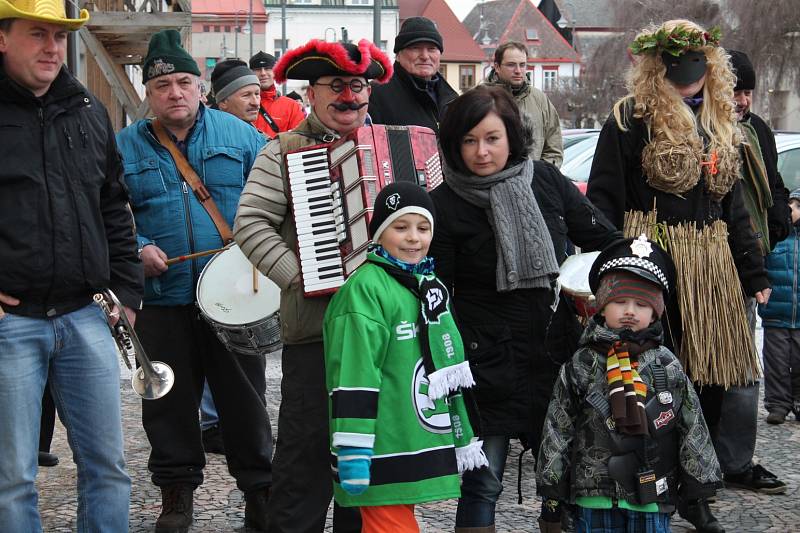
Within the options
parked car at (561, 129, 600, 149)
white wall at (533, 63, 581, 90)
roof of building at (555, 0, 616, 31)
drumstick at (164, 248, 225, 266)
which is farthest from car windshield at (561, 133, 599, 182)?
roof of building at (555, 0, 616, 31)

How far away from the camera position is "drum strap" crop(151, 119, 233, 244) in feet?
16.7

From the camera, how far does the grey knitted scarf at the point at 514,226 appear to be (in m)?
4.17

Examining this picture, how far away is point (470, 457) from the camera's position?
4.04 m

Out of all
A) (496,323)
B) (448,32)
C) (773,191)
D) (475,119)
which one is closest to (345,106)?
(475,119)

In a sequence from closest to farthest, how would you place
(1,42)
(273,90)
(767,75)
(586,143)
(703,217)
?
(1,42), (703,217), (273,90), (586,143), (767,75)

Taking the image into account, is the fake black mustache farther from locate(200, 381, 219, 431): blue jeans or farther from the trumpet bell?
locate(200, 381, 219, 431): blue jeans

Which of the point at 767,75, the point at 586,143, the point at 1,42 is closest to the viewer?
the point at 1,42

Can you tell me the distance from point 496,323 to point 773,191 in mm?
2437

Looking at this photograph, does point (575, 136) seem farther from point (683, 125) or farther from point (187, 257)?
point (187, 257)

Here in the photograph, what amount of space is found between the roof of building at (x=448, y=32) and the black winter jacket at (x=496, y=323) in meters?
72.1

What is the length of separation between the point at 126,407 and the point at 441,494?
12.9ft

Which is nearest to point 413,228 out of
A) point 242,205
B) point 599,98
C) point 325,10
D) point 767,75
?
point 242,205

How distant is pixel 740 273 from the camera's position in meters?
5.32

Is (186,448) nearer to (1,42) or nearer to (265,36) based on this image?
(1,42)
